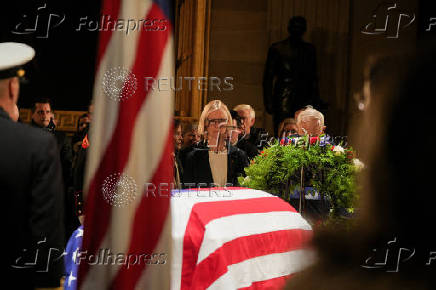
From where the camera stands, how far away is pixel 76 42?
25.4 ft

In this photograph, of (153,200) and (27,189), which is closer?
(153,200)

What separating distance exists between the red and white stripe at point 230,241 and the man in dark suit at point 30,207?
588 millimetres

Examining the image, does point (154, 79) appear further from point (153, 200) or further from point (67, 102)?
point (67, 102)

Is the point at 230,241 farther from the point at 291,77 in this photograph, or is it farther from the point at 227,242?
the point at 291,77

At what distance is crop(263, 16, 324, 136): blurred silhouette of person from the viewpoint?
7.22 m

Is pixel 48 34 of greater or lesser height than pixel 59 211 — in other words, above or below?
above

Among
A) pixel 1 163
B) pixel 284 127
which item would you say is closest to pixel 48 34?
pixel 284 127

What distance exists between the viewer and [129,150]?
1.52m

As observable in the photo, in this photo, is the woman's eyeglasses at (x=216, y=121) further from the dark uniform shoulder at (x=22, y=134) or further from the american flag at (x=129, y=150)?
the american flag at (x=129, y=150)

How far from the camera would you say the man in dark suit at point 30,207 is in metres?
1.87

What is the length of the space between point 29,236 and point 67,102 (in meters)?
6.11

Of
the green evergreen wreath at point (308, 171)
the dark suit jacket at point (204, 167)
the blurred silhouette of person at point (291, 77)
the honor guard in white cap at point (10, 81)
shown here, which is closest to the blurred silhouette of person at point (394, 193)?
the honor guard in white cap at point (10, 81)

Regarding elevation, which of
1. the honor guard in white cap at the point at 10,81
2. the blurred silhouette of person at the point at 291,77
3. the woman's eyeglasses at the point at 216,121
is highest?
the blurred silhouette of person at the point at 291,77

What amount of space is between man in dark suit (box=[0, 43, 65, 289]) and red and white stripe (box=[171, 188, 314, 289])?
59 cm
